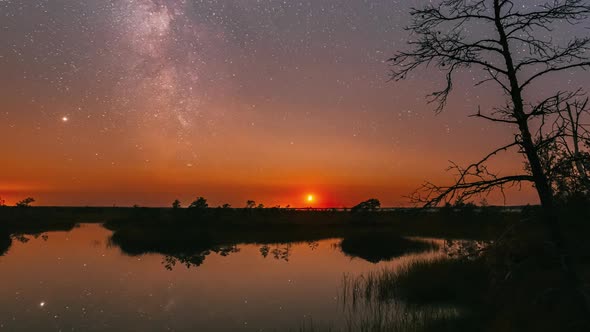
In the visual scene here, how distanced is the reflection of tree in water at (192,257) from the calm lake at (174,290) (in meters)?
0.16

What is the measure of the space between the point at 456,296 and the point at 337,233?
41.8m

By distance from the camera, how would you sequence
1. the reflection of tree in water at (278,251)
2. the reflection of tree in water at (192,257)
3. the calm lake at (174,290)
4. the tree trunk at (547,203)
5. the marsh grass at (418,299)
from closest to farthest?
the tree trunk at (547,203), the marsh grass at (418,299), the calm lake at (174,290), the reflection of tree in water at (192,257), the reflection of tree in water at (278,251)

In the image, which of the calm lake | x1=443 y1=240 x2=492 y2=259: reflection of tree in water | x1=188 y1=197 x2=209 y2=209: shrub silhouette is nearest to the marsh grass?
x1=443 y1=240 x2=492 y2=259: reflection of tree in water

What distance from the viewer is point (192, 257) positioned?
36.3 meters

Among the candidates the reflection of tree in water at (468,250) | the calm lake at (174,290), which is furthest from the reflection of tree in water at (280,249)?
the reflection of tree in water at (468,250)

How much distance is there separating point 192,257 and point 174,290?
13.3m

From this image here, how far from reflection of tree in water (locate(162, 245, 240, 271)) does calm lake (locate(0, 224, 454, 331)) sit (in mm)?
156

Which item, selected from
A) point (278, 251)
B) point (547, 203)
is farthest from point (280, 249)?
point (547, 203)

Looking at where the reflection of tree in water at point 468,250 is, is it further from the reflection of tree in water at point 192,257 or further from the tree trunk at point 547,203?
the reflection of tree in water at point 192,257

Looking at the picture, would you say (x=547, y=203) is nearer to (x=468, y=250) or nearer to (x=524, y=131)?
(x=524, y=131)

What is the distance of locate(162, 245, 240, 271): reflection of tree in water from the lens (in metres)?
32.4

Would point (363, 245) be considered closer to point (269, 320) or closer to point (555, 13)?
point (269, 320)

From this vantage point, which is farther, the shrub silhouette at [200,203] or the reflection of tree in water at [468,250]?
the shrub silhouette at [200,203]

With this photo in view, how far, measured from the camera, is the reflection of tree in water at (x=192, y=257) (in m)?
32.4
